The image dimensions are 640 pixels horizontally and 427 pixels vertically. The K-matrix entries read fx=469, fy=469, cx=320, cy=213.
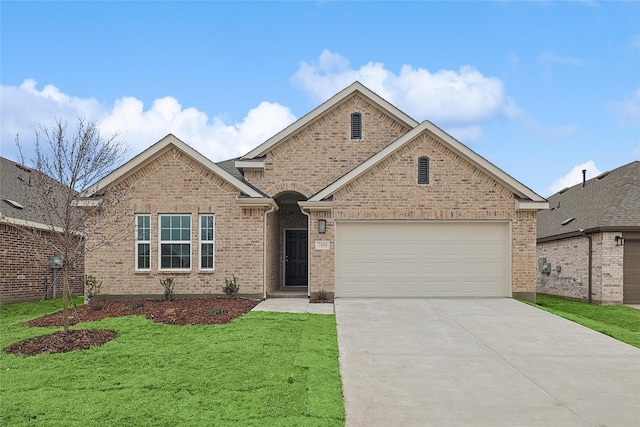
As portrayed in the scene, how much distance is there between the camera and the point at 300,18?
43.9 feet

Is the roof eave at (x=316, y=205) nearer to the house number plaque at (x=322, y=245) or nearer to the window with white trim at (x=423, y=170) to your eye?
the house number plaque at (x=322, y=245)

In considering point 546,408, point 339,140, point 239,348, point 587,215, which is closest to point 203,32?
point 339,140

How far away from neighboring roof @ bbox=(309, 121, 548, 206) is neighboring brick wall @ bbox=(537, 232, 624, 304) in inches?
144

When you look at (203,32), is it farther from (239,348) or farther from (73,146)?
(239,348)

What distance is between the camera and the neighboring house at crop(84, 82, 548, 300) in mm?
14344

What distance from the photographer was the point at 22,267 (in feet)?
55.1

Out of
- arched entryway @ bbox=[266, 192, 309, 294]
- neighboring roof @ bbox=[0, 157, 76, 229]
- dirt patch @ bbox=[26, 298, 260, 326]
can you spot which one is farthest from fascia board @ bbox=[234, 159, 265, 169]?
neighboring roof @ bbox=[0, 157, 76, 229]

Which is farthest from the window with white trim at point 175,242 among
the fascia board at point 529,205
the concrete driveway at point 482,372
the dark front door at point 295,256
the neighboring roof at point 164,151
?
Answer: the fascia board at point 529,205

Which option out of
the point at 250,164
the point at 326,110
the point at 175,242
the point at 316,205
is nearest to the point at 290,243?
the point at 250,164

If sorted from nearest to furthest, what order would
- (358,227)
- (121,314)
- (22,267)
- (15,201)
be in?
(121,314)
(358,227)
(22,267)
(15,201)

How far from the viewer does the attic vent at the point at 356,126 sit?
16812mm

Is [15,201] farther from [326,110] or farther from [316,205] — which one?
[326,110]

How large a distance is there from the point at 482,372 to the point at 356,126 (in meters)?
11.2

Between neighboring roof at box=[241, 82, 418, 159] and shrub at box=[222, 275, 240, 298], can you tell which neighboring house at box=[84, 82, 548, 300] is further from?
neighboring roof at box=[241, 82, 418, 159]
